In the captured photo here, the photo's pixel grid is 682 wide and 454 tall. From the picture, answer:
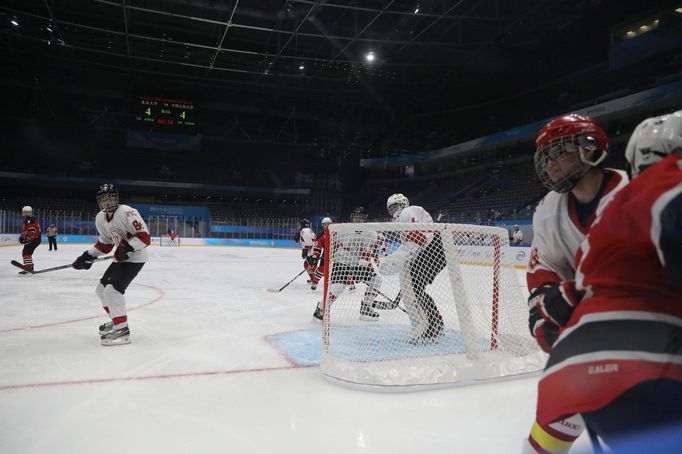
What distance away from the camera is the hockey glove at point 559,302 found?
0.94 m

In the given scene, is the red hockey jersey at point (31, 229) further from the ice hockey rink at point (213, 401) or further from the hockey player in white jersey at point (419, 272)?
the hockey player in white jersey at point (419, 272)

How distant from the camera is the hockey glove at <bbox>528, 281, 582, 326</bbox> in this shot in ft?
3.07

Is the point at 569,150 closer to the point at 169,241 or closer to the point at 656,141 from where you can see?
the point at 656,141

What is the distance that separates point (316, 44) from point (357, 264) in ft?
47.5

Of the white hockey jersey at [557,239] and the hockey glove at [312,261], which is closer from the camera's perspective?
the white hockey jersey at [557,239]

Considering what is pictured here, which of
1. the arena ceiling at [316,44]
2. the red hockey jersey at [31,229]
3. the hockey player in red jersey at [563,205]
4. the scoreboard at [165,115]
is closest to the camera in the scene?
the hockey player in red jersey at [563,205]

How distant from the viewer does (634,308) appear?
0.80m

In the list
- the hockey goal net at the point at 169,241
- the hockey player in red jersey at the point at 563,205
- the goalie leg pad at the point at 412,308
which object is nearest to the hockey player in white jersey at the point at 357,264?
the goalie leg pad at the point at 412,308

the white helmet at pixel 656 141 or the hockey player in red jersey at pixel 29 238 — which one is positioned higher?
the white helmet at pixel 656 141

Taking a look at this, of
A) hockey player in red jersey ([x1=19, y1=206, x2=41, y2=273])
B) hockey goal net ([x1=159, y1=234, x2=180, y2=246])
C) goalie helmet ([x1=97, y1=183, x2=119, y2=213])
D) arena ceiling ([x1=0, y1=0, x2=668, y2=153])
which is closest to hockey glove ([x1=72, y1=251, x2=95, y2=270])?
goalie helmet ([x1=97, y1=183, x2=119, y2=213])

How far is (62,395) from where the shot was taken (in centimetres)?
213

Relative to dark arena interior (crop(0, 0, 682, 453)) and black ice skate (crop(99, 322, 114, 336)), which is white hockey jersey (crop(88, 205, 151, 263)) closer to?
black ice skate (crop(99, 322, 114, 336))

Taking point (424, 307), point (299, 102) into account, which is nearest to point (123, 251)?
point (424, 307)

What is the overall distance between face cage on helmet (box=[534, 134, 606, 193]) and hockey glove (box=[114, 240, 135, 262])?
112 inches
